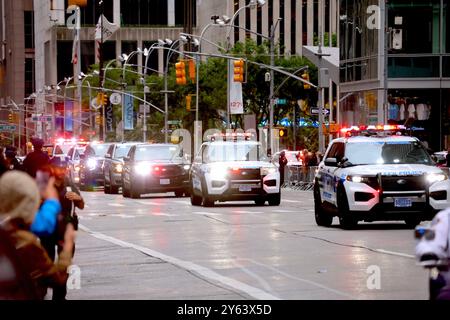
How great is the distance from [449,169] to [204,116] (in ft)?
175

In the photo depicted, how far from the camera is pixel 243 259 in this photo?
18.7 m

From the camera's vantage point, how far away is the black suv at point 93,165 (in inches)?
2222

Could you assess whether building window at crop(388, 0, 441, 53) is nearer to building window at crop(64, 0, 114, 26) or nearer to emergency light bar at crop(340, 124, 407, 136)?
emergency light bar at crop(340, 124, 407, 136)

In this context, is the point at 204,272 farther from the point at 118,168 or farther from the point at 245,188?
the point at 118,168

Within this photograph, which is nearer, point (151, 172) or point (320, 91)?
point (151, 172)

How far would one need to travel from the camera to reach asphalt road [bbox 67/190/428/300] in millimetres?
14484

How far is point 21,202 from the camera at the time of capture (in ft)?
24.9

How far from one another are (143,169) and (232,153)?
7.99 meters

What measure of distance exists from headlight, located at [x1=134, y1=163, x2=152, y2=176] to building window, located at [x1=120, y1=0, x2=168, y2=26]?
396 ft

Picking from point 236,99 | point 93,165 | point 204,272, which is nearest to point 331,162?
point 204,272
